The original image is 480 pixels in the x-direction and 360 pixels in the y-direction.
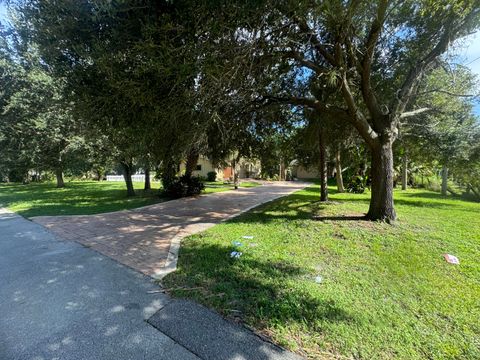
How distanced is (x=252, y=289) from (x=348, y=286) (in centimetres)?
132

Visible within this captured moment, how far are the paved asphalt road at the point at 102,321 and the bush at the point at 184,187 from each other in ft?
28.6

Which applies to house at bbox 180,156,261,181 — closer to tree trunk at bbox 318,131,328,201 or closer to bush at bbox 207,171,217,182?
bush at bbox 207,171,217,182

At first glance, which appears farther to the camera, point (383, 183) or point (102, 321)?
point (383, 183)

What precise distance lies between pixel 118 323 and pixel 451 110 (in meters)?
12.7

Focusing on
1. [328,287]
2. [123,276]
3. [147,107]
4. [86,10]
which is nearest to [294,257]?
[328,287]

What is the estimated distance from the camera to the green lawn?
237cm

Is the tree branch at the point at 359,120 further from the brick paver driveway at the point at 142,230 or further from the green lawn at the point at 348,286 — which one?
the brick paver driveway at the point at 142,230

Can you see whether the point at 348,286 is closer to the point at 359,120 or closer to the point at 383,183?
the point at 383,183

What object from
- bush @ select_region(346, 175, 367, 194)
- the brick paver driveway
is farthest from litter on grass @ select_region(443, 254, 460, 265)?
bush @ select_region(346, 175, 367, 194)

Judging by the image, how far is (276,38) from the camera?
4.98 metres

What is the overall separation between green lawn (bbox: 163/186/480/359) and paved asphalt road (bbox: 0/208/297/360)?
291 millimetres

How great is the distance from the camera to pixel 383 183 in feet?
20.8

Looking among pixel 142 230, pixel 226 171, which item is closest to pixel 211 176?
pixel 226 171

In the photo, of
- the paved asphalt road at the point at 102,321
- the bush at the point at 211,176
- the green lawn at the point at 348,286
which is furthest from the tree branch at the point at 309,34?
the bush at the point at 211,176
